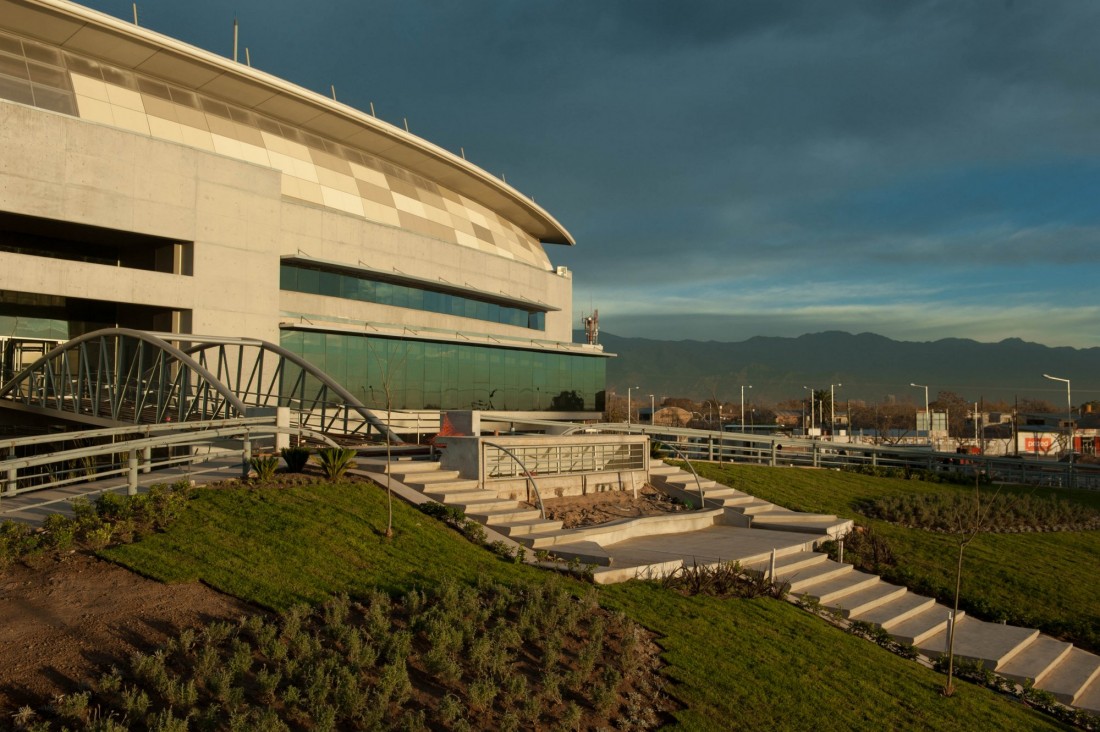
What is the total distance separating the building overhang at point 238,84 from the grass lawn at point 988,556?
81.6 feet

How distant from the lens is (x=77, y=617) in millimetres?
9062

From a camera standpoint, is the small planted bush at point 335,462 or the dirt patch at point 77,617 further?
the small planted bush at point 335,462

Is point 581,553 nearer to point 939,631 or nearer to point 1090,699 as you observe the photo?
point 939,631

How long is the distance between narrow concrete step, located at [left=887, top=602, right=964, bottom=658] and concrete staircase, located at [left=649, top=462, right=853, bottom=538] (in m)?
4.00

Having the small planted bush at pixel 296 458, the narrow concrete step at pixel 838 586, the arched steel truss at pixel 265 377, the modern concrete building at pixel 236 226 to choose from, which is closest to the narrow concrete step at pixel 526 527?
the small planted bush at pixel 296 458

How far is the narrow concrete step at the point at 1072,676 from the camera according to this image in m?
12.6

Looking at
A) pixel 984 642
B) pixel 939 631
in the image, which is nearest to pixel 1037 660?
pixel 984 642

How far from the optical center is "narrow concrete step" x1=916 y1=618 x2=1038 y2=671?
13.3 metres

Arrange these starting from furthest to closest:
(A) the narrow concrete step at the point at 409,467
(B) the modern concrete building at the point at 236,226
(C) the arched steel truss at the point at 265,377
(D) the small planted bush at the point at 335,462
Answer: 1. (B) the modern concrete building at the point at 236,226
2. (C) the arched steel truss at the point at 265,377
3. (A) the narrow concrete step at the point at 409,467
4. (D) the small planted bush at the point at 335,462

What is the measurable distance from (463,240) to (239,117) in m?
13.7

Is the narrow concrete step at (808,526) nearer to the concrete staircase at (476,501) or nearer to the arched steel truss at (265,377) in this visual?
the concrete staircase at (476,501)

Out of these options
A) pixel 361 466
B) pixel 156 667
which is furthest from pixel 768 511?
pixel 156 667

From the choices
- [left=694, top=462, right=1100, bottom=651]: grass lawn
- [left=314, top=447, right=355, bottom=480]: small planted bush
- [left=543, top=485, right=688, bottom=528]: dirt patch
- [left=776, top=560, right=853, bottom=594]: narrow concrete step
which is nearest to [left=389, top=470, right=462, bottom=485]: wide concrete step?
[left=314, top=447, right=355, bottom=480]: small planted bush

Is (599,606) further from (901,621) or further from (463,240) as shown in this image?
(463,240)
